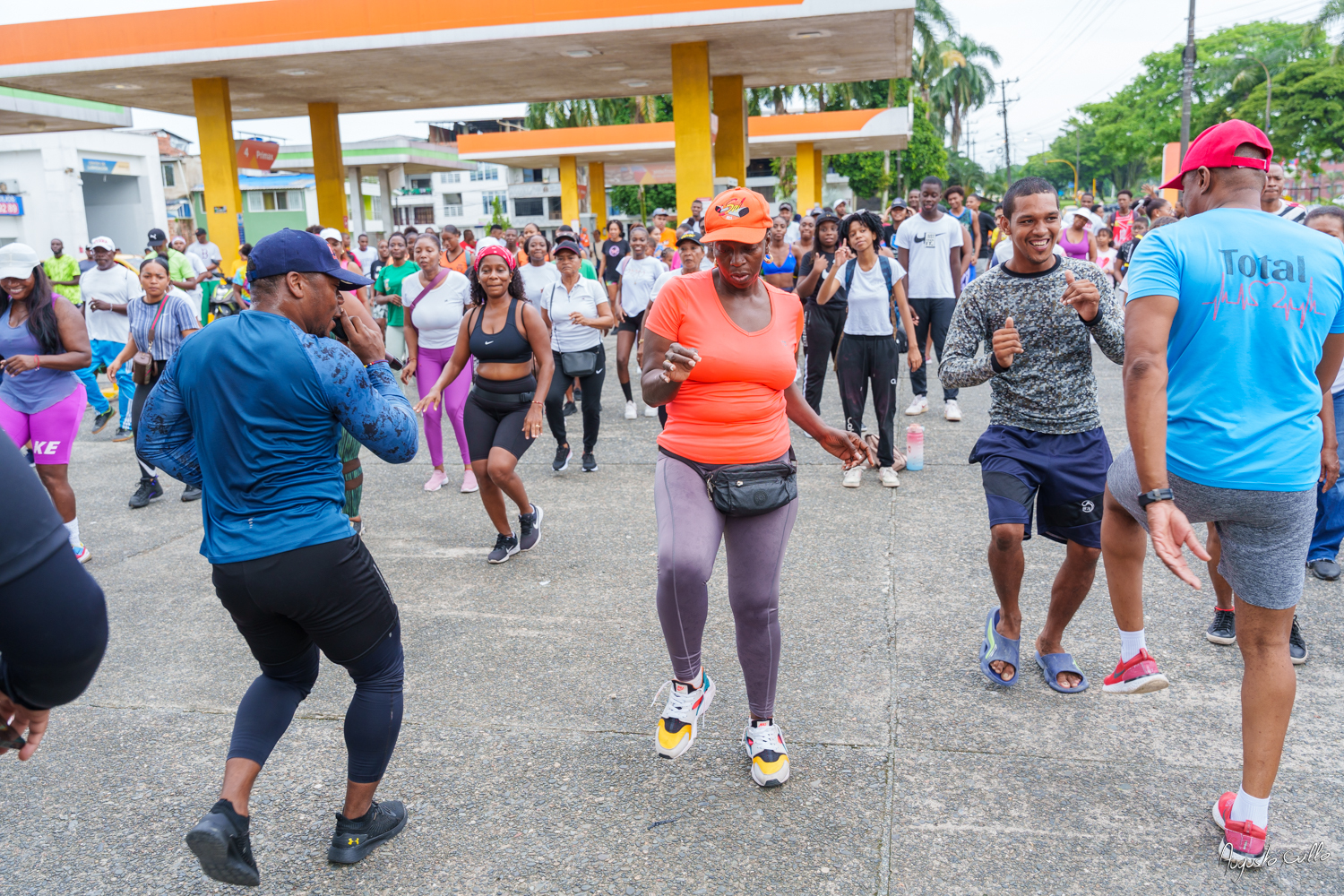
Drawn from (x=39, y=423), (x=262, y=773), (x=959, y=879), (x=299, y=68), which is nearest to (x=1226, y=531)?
(x=959, y=879)

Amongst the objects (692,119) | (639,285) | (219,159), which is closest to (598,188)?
(219,159)

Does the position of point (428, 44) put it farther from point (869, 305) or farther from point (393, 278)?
point (869, 305)

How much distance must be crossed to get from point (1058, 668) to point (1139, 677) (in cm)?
60

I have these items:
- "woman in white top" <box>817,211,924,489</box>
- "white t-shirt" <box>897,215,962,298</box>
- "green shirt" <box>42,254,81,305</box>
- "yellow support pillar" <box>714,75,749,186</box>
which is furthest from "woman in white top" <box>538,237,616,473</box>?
"yellow support pillar" <box>714,75,749,186</box>

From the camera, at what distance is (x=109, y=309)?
9891 millimetres

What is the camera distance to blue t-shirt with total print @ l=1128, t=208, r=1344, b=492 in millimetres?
2723

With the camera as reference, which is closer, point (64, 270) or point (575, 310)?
point (575, 310)

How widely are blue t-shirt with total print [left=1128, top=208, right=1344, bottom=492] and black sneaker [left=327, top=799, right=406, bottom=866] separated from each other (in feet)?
8.63

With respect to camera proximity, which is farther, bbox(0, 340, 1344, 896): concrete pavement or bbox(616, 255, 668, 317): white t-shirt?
→ bbox(616, 255, 668, 317): white t-shirt

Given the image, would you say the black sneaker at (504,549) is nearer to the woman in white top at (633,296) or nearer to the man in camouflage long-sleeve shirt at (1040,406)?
the man in camouflage long-sleeve shirt at (1040,406)

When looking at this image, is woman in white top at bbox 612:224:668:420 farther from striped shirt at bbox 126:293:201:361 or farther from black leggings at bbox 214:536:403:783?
black leggings at bbox 214:536:403:783

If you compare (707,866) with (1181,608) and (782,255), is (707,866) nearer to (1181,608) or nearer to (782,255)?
(1181,608)

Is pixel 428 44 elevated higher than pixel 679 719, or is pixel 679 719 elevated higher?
pixel 428 44

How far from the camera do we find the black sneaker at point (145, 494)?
7453 millimetres
